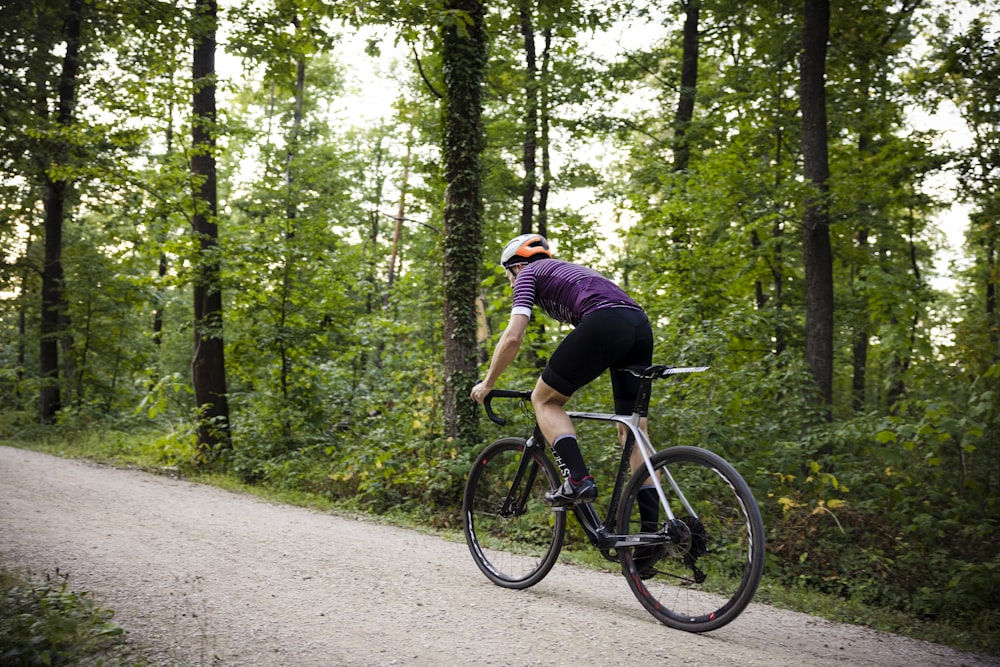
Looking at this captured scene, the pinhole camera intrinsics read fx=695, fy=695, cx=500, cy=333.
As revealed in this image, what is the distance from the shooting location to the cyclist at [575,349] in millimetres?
3900

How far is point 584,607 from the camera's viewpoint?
409cm

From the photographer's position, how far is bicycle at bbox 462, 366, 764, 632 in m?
3.44

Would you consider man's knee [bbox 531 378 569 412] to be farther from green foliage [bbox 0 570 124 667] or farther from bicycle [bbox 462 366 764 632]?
green foliage [bbox 0 570 124 667]

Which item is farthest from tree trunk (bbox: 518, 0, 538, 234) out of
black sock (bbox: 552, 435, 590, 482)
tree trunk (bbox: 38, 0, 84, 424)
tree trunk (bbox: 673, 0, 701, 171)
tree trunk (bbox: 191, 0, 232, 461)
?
black sock (bbox: 552, 435, 590, 482)

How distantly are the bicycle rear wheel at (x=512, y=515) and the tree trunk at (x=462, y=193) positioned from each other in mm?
2930

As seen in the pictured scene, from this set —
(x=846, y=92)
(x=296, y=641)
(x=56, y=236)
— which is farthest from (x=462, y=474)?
(x=56, y=236)

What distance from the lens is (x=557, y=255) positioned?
16.9 meters

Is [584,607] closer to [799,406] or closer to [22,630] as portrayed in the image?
[22,630]

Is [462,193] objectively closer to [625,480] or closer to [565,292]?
[565,292]

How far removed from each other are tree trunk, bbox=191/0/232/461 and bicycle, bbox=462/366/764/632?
7464 mm

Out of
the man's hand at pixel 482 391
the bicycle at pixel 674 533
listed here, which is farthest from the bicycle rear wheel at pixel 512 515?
the man's hand at pixel 482 391

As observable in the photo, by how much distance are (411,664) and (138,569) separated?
2.28 m

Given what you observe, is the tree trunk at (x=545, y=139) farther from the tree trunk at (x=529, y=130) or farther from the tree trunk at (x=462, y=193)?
the tree trunk at (x=462, y=193)

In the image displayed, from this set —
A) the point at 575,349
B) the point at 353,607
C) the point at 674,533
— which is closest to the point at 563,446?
the point at 575,349
